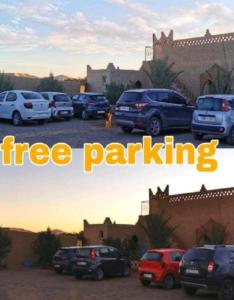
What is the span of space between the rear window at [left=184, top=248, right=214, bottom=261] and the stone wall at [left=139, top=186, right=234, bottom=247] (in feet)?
31.5

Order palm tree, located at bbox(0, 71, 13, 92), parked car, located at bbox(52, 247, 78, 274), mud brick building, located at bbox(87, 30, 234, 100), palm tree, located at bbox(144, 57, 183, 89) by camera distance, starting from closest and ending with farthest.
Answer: parked car, located at bbox(52, 247, 78, 274) < mud brick building, located at bbox(87, 30, 234, 100) < palm tree, located at bbox(144, 57, 183, 89) < palm tree, located at bbox(0, 71, 13, 92)

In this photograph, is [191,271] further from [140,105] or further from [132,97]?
[132,97]

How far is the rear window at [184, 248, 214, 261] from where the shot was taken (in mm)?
15312

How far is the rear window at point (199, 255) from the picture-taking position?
15.3 metres

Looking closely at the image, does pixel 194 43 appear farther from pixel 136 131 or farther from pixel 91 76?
pixel 136 131

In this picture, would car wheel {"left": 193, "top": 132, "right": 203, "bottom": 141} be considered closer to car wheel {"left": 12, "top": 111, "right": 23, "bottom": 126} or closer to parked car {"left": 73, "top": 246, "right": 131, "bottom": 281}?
parked car {"left": 73, "top": 246, "right": 131, "bottom": 281}

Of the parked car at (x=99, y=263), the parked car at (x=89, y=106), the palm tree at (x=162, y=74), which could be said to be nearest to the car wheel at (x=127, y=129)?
the parked car at (x=99, y=263)

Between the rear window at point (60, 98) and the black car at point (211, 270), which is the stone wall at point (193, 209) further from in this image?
the black car at point (211, 270)

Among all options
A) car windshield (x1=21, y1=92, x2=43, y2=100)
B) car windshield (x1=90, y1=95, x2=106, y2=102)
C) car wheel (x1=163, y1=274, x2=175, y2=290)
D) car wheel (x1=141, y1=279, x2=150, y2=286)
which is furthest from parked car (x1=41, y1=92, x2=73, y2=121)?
car wheel (x1=163, y1=274, x2=175, y2=290)

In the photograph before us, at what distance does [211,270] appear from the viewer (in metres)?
15.0

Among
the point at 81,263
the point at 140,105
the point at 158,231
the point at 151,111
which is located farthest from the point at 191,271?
the point at 158,231

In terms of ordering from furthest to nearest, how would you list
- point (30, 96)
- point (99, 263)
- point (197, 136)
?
point (30, 96) < point (99, 263) < point (197, 136)

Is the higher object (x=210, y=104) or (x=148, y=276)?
(x=210, y=104)

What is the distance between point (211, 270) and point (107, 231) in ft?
59.3
